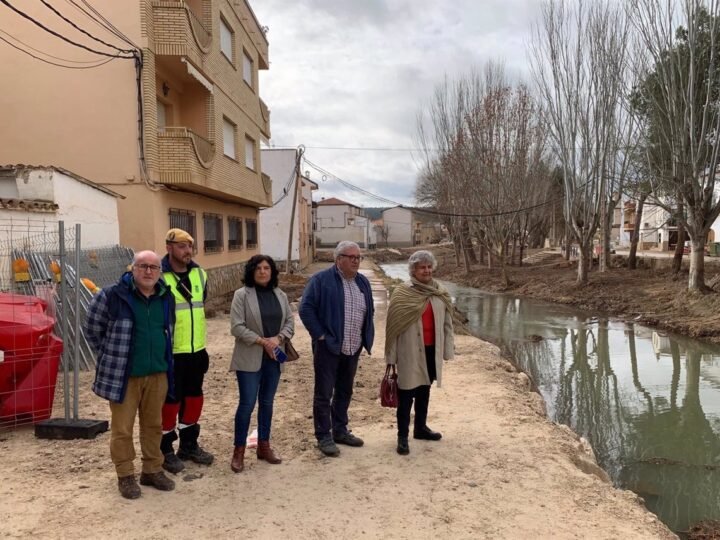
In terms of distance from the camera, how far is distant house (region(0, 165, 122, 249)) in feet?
24.3

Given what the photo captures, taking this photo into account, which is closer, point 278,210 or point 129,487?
point 129,487

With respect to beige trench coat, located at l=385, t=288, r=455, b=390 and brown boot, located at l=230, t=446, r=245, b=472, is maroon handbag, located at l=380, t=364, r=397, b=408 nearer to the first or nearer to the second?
beige trench coat, located at l=385, t=288, r=455, b=390

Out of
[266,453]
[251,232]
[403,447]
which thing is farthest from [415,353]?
[251,232]

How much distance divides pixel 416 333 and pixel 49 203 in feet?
22.3

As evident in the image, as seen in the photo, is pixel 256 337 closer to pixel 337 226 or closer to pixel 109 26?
pixel 109 26

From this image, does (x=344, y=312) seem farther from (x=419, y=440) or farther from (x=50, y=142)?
(x=50, y=142)

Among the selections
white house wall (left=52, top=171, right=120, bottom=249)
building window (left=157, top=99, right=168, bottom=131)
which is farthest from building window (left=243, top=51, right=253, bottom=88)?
white house wall (left=52, top=171, right=120, bottom=249)

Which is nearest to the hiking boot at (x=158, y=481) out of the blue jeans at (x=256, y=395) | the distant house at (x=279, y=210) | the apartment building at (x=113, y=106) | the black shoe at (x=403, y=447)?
the blue jeans at (x=256, y=395)

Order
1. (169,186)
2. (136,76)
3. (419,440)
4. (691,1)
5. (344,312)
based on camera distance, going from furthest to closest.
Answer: (691,1)
(169,186)
(136,76)
(419,440)
(344,312)

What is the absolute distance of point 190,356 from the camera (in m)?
3.65

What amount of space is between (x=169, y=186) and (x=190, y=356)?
9061 mm

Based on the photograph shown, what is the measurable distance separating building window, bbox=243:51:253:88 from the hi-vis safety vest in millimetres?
14950

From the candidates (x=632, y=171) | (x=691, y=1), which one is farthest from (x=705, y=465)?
(x=632, y=171)

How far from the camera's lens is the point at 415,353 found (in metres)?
4.13
